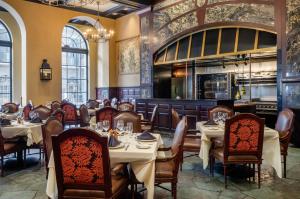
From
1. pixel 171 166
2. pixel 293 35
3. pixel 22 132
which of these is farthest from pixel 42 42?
Answer: pixel 171 166

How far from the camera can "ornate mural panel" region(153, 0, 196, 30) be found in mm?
8727

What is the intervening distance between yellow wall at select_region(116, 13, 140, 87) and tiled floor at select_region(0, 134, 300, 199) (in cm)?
717

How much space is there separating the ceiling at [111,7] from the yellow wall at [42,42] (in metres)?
0.39

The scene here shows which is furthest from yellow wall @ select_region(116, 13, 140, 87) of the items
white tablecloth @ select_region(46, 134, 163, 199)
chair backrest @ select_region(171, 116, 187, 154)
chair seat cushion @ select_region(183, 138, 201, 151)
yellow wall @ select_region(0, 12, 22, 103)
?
white tablecloth @ select_region(46, 134, 163, 199)

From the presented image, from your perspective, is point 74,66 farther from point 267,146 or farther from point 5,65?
point 267,146

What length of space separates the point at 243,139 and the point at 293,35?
392cm

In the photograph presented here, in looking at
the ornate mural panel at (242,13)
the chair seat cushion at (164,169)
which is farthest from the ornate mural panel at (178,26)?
the chair seat cushion at (164,169)

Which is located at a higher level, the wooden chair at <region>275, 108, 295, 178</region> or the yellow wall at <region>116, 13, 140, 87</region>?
the yellow wall at <region>116, 13, 140, 87</region>

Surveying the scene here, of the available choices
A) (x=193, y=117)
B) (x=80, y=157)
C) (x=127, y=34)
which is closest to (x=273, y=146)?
(x=80, y=157)

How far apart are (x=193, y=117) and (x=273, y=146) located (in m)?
3.71

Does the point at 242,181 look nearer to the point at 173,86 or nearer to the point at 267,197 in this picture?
the point at 267,197

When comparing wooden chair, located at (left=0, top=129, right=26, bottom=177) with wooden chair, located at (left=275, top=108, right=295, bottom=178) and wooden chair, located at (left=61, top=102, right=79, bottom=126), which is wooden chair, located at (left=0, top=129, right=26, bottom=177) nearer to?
wooden chair, located at (left=61, top=102, right=79, bottom=126)

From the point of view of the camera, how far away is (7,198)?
136 inches

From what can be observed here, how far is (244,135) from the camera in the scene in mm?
3670
